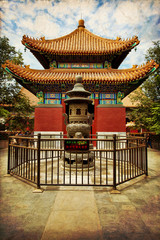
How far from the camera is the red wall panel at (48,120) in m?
9.57

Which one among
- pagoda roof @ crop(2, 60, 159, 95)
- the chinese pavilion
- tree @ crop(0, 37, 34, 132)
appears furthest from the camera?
tree @ crop(0, 37, 34, 132)

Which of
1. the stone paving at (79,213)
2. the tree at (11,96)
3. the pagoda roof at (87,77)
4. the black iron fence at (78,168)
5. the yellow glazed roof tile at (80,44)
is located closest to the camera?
the stone paving at (79,213)

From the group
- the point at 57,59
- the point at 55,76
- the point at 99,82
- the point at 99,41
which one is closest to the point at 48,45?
the point at 57,59

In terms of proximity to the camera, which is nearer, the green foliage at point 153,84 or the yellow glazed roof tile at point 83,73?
the yellow glazed roof tile at point 83,73

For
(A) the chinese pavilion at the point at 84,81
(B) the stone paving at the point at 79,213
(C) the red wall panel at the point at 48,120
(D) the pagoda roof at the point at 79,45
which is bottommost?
(B) the stone paving at the point at 79,213

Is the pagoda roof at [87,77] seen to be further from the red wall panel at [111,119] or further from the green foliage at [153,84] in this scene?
the green foliage at [153,84]

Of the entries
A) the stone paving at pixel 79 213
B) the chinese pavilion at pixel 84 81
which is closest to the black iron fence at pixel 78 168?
the stone paving at pixel 79 213

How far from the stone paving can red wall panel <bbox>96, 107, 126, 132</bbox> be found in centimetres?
609

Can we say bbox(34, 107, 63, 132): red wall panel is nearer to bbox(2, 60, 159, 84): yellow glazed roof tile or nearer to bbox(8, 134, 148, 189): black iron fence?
bbox(2, 60, 159, 84): yellow glazed roof tile

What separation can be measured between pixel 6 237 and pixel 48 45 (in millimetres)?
11396

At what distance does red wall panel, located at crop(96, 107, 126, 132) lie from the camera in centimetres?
950

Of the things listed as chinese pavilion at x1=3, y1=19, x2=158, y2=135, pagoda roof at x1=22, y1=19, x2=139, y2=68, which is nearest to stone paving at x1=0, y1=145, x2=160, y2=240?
chinese pavilion at x1=3, y1=19, x2=158, y2=135

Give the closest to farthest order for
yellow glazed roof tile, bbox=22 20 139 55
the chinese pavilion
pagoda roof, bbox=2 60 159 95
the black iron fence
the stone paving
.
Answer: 1. the stone paving
2. the black iron fence
3. pagoda roof, bbox=2 60 159 95
4. the chinese pavilion
5. yellow glazed roof tile, bbox=22 20 139 55

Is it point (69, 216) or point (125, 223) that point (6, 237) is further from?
point (125, 223)
